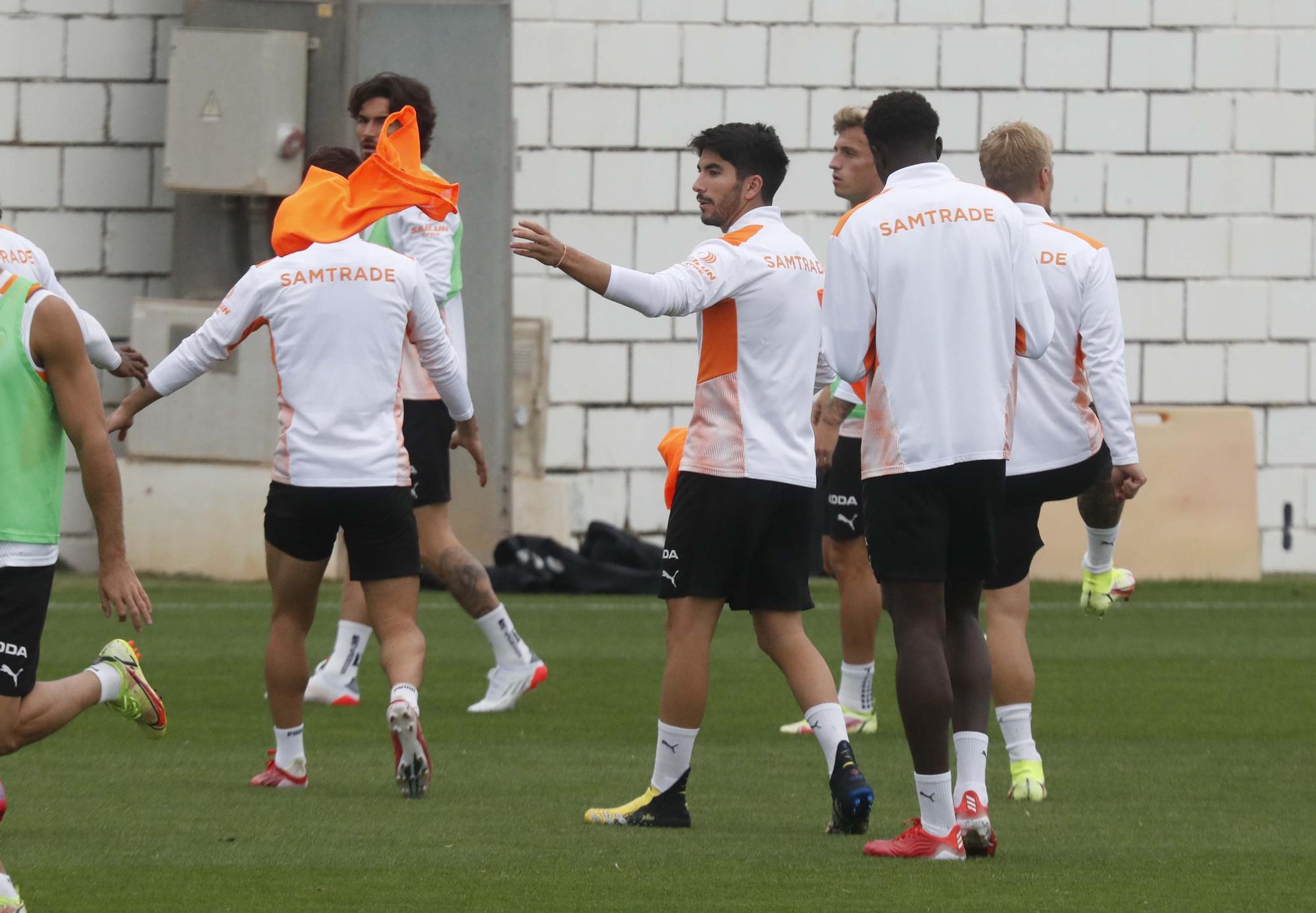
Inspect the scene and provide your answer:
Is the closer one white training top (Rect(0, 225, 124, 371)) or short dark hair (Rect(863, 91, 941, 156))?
short dark hair (Rect(863, 91, 941, 156))

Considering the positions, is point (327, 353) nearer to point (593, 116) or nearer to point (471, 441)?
point (471, 441)

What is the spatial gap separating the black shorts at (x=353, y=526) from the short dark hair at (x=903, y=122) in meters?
1.82

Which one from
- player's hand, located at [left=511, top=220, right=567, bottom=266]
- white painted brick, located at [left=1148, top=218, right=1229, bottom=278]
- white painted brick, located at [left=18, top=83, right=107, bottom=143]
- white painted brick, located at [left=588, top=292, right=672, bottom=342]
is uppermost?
white painted brick, located at [left=18, top=83, right=107, bottom=143]

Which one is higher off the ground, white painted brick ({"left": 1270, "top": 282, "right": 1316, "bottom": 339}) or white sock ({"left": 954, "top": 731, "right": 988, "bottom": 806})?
white painted brick ({"left": 1270, "top": 282, "right": 1316, "bottom": 339})

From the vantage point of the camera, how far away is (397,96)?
791 centimetres

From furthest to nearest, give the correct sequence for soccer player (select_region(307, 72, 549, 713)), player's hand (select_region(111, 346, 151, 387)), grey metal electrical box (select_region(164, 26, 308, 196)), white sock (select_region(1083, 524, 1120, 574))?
grey metal electrical box (select_region(164, 26, 308, 196)), soccer player (select_region(307, 72, 549, 713)), white sock (select_region(1083, 524, 1120, 574)), player's hand (select_region(111, 346, 151, 387))

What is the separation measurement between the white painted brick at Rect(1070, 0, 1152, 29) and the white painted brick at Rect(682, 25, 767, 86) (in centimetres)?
201

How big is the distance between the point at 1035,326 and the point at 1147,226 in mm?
9437

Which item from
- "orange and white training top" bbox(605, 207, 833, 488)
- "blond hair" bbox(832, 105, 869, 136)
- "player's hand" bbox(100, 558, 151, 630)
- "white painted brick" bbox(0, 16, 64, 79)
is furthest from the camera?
"white painted brick" bbox(0, 16, 64, 79)

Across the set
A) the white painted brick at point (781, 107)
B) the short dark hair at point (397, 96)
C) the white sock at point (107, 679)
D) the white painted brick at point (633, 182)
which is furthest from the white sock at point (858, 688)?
the white painted brick at point (781, 107)

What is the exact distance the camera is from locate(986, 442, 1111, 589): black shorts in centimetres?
627

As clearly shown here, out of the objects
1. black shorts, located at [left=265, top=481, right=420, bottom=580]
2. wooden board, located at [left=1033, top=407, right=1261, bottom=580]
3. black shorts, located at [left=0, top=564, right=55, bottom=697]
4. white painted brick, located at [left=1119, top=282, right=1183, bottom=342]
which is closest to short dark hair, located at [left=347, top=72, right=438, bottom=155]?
black shorts, located at [left=265, top=481, right=420, bottom=580]

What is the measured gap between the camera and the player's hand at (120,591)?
4.77m

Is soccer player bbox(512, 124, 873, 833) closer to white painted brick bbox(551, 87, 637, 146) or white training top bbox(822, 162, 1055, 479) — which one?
white training top bbox(822, 162, 1055, 479)
